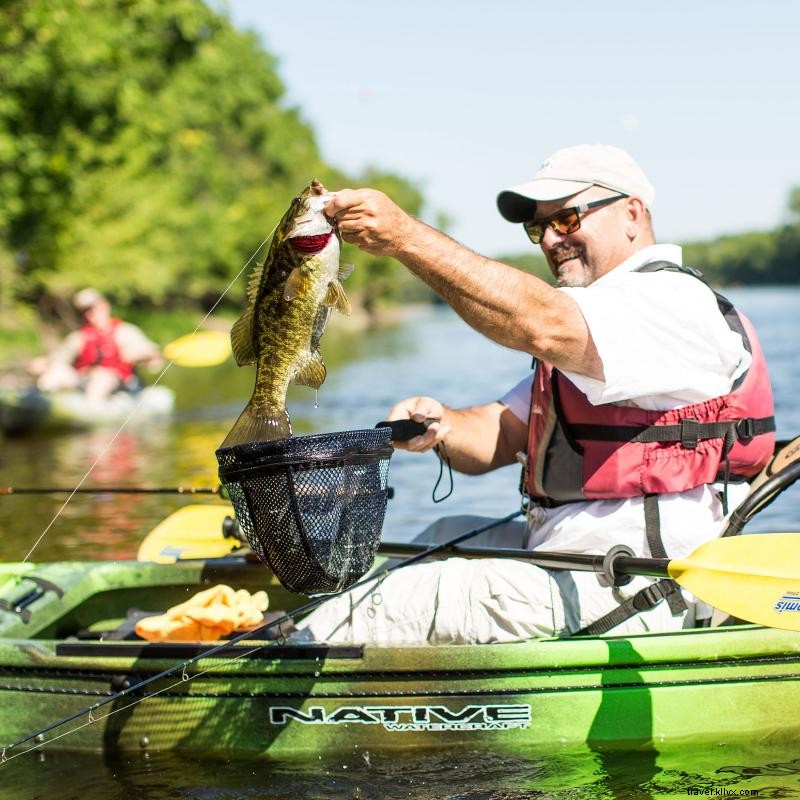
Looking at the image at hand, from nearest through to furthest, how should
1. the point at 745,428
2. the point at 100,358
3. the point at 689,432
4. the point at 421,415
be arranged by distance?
the point at 689,432, the point at 745,428, the point at 421,415, the point at 100,358

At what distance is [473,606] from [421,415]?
0.77 meters

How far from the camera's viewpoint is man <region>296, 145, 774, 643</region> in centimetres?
358

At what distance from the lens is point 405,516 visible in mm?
9461

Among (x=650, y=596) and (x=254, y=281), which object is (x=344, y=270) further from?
(x=650, y=596)

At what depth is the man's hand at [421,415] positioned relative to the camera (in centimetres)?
444

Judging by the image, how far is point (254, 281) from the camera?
370 centimetres

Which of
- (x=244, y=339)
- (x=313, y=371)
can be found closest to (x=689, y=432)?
(x=313, y=371)

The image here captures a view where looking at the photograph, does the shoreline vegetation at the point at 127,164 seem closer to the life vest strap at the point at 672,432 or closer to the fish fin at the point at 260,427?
the life vest strap at the point at 672,432

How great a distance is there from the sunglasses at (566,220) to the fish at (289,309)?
0.95m

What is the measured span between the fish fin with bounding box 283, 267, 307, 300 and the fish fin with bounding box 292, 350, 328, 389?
0.24m

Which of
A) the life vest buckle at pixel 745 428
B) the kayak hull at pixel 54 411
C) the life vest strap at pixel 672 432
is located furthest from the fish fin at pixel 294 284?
the kayak hull at pixel 54 411

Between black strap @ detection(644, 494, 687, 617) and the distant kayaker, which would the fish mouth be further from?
the distant kayaker

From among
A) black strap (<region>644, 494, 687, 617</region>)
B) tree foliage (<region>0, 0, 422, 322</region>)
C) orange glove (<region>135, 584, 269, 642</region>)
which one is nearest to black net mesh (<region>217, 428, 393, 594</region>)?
black strap (<region>644, 494, 687, 617</region>)

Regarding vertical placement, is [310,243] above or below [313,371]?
above
